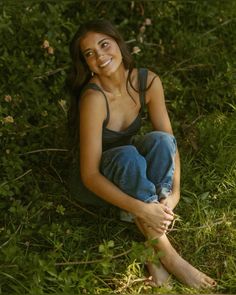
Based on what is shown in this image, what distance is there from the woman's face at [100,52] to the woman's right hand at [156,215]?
59 centimetres

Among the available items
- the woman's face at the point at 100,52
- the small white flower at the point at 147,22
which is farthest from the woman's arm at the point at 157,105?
the small white flower at the point at 147,22

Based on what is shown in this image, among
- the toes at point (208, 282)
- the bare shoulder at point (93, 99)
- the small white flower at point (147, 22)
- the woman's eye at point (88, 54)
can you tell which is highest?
the woman's eye at point (88, 54)

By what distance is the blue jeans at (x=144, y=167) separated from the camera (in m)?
2.21

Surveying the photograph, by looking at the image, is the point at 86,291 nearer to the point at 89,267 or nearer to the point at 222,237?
the point at 89,267

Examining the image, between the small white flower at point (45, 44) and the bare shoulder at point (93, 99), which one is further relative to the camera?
the small white flower at point (45, 44)

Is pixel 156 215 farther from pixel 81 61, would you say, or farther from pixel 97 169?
pixel 81 61

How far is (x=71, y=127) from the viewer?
2.56 meters

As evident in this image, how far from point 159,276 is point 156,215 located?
30 centimetres

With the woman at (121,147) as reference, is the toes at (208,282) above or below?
below

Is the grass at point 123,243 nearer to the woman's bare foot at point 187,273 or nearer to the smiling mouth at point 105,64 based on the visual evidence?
the woman's bare foot at point 187,273

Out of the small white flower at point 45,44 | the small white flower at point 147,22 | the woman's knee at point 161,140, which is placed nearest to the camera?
the woman's knee at point 161,140

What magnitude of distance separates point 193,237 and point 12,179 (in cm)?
91

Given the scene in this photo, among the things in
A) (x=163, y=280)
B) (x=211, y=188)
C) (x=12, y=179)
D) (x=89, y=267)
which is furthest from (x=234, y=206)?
(x=12, y=179)

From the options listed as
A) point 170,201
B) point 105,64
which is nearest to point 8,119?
point 105,64
